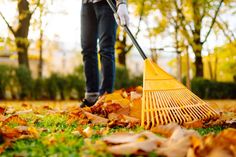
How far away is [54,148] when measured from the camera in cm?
159

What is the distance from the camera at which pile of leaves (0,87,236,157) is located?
142cm

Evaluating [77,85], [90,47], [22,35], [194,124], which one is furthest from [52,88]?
[194,124]

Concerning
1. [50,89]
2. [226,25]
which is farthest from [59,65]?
[50,89]

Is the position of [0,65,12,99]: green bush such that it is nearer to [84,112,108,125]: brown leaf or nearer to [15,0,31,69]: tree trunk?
[15,0,31,69]: tree trunk

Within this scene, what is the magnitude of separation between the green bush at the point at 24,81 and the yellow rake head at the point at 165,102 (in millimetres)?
9521

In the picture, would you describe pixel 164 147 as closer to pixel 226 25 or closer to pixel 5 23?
pixel 5 23

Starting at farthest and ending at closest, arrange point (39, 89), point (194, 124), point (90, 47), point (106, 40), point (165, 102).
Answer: point (39, 89) → point (90, 47) → point (106, 40) → point (165, 102) → point (194, 124)

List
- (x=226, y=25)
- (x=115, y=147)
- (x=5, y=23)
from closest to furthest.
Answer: (x=115, y=147), (x=5, y=23), (x=226, y=25)

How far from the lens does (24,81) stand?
11797 mm

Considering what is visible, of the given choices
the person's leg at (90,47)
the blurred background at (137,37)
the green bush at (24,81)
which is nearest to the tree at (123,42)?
the blurred background at (137,37)

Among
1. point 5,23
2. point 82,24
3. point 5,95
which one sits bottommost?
point 5,95

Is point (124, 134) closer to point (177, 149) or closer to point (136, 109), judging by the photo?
point (177, 149)

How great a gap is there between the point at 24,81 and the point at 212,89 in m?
6.96

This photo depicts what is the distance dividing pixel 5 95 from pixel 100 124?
31.6ft
